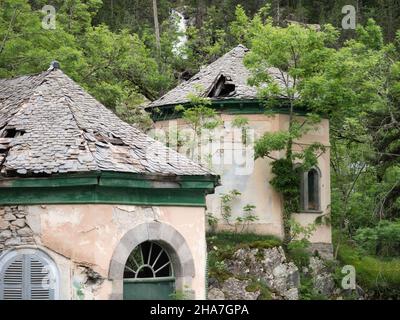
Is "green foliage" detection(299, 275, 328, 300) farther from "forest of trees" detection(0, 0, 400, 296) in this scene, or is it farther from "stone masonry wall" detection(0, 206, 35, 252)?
"stone masonry wall" detection(0, 206, 35, 252)

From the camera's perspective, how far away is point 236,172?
25.1 m

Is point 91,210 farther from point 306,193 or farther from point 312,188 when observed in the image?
point 312,188

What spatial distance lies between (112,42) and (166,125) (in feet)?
20.0

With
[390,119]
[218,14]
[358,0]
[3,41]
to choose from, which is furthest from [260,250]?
[358,0]

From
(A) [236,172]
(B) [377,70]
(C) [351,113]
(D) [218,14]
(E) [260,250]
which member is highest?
(D) [218,14]

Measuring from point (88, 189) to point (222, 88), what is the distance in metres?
12.4

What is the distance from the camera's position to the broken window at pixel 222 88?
83.3 ft

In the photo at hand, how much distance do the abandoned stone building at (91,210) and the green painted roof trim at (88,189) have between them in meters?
0.02

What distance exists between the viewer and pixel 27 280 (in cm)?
1369

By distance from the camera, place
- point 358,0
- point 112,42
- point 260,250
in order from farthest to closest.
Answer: point 358,0 → point 112,42 → point 260,250

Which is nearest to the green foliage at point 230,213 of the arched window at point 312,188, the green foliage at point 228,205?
the green foliage at point 228,205

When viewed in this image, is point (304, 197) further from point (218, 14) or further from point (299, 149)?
point (218, 14)

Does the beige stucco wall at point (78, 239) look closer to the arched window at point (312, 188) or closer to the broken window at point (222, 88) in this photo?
the broken window at point (222, 88)

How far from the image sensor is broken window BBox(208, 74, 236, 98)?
25.4 meters
